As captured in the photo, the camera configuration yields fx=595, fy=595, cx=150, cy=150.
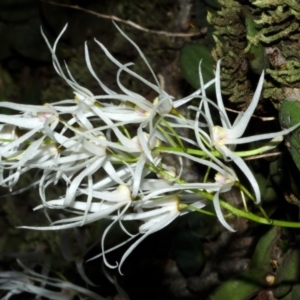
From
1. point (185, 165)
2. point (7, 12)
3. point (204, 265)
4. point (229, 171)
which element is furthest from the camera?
point (7, 12)

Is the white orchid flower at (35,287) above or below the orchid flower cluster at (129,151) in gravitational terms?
below

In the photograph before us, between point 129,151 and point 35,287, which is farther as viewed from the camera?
point 35,287

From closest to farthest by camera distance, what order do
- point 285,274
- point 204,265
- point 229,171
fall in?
point 229,171 < point 285,274 < point 204,265

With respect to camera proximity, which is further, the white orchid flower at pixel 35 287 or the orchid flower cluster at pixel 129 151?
the white orchid flower at pixel 35 287

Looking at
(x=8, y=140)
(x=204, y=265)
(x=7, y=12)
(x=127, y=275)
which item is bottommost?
(x=127, y=275)

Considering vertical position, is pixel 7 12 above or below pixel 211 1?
below

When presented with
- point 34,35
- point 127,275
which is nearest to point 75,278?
point 127,275

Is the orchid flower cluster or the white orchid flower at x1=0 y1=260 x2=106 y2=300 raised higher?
the orchid flower cluster

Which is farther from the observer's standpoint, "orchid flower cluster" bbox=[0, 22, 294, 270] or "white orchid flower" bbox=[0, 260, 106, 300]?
"white orchid flower" bbox=[0, 260, 106, 300]

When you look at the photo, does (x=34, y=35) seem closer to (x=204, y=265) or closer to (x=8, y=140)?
(x=204, y=265)

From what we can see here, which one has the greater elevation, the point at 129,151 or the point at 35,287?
the point at 129,151

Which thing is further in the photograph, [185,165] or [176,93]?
[176,93]
